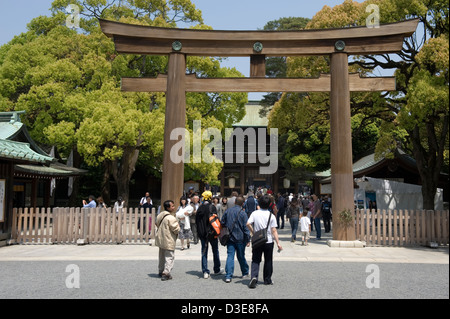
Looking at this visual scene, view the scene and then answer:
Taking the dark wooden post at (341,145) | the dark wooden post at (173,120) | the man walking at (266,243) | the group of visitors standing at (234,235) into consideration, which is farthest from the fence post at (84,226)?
the dark wooden post at (341,145)

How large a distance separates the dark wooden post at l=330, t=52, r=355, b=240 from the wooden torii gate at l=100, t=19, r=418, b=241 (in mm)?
30

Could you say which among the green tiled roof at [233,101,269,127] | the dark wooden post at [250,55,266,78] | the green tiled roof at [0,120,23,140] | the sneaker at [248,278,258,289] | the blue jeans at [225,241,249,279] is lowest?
the sneaker at [248,278,258,289]

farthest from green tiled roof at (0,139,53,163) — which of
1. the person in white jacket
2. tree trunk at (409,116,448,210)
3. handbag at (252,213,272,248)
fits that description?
tree trunk at (409,116,448,210)

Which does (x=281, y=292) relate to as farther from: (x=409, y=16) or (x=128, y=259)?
(x=409, y=16)

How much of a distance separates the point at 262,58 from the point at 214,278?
813 cm

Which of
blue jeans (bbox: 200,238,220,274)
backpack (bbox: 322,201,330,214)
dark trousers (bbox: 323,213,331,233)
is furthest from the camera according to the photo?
dark trousers (bbox: 323,213,331,233)

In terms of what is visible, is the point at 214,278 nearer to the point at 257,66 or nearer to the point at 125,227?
the point at 125,227

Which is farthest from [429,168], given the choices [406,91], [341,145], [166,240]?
[166,240]

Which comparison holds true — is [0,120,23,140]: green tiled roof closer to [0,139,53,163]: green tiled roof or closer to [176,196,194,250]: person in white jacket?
[0,139,53,163]: green tiled roof

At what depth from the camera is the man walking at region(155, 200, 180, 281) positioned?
715 centimetres

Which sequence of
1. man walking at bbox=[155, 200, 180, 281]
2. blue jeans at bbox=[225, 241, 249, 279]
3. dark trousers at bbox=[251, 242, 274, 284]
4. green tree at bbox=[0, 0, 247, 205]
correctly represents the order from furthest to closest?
green tree at bbox=[0, 0, 247, 205], man walking at bbox=[155, 200, 180, 281], blue jeans at bbox=[225, 241, 249, 279], dark trousers at bbox=[251, 242, 274, 284]

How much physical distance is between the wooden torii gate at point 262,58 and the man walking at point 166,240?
4892 mm

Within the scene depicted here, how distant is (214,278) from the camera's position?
7406 mm

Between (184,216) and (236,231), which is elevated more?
(184,216)
